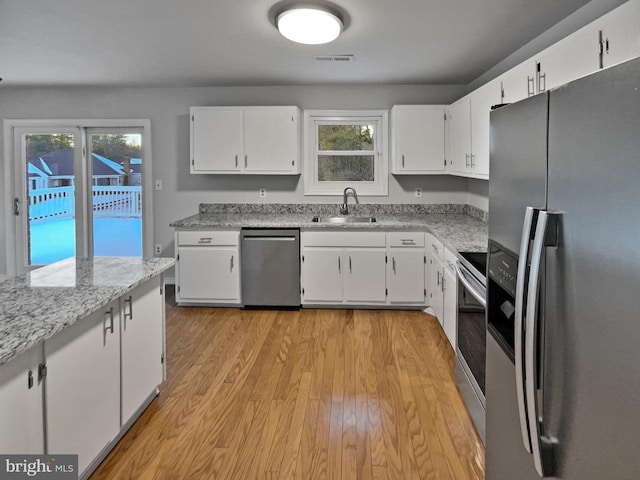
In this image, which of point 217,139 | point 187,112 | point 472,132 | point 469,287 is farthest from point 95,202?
point 469,287

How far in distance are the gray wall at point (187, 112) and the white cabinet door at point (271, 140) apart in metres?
0.38

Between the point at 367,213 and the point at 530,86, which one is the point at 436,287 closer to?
the point at 367,213

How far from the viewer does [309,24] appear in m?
2.88

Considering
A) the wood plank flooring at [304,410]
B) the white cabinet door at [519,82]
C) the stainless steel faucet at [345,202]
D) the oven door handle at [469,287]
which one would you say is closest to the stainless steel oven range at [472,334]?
the oven door handle at [469,287]

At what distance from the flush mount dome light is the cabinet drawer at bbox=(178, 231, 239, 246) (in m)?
2.07

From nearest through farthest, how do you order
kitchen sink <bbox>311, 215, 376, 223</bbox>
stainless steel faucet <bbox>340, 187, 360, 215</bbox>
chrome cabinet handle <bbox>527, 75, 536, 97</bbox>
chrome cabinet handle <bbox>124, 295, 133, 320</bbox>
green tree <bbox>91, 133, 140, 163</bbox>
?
1. chrome cabinet handle <bbox>124, 295, 133, 320</bbox>
2. chrome cabinet handle <bbox>527, 75, 536, 97</bbox>
3. kitchen sink <bbox>311, 215, 376, 223</bbox>
4. stainless steel faucet <bbox>340, 187, 360, 215</bbox>
5. green tree <bbox>91, 133, 140, 163</bbox>

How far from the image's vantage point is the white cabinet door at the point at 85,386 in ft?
5.44

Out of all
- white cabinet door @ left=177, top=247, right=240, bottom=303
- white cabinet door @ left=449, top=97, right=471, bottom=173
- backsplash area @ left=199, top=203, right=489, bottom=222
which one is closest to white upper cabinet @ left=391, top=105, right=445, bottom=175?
white cabinet door @ left=449, top=97, right=471, bottom=173

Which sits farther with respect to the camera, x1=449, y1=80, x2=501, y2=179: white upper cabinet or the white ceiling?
x1=449, y1=80, x2=501, y2=179: white upper cabinet

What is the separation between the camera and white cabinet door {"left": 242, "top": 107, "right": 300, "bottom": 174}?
4809 mm

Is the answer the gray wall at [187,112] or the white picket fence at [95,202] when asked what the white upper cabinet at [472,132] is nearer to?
the gray wall at [187,112]

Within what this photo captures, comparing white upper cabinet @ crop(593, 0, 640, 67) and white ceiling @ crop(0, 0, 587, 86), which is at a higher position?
white ceiling @ crop(0, 0, 587, 86)

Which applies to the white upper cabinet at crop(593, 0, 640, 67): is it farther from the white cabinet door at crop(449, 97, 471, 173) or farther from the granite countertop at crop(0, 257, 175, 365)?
the granite countertop at crop(0, 257, 175, 365)

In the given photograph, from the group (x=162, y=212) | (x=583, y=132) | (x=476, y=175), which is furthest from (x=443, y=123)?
(x=583, y=132)
